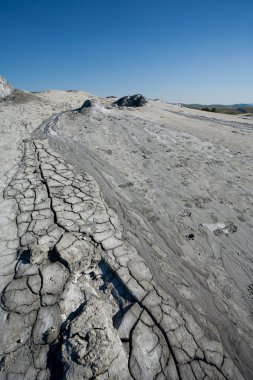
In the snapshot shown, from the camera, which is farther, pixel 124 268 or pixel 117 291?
pixel 124 268

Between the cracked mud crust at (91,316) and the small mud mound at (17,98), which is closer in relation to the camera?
the cracked mud crust at (91,316)

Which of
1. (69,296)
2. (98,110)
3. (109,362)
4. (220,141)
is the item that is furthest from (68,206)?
(98,110)

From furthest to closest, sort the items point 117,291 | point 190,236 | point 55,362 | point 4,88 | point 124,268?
point 4,88
point 190,236
point 124,268
point 117,291
point 55,362

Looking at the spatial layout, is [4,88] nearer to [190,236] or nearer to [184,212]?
[184,212]

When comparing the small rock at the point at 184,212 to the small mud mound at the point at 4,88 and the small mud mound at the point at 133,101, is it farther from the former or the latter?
the small mud mound at the point at 4,88

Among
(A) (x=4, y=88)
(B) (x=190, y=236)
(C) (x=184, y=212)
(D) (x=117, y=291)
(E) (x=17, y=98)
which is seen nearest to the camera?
(D) (x=117, y=291)

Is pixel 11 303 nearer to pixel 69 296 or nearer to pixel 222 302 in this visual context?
pixel 69 296

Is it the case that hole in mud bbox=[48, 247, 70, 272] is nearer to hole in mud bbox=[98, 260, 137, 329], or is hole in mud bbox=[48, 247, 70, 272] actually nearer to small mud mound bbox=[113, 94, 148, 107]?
hole in mud bbox=[98, 260, 137, 329]

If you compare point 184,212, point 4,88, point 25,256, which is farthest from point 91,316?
point 4,88

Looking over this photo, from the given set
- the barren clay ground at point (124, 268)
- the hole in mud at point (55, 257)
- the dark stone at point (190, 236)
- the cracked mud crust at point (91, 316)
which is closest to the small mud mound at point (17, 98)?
the barren clay ground at point (124, 268)

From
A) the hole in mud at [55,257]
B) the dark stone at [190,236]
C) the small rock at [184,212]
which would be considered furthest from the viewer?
the small rock at [184,212]
